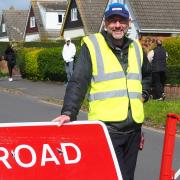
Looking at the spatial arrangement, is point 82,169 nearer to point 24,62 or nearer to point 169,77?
point 169,77

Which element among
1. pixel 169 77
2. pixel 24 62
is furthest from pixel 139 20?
pixel 169 77

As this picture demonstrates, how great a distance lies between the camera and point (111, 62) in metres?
5.09

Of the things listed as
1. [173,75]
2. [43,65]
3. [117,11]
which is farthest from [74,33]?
[117,11]

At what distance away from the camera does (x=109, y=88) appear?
199 inches

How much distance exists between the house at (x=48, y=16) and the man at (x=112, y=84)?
2543 inches

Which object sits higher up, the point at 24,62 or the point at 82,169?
the point at 82,169

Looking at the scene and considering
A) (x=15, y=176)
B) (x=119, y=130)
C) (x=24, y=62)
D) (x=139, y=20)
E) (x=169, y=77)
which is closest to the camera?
(x=15, y=176)

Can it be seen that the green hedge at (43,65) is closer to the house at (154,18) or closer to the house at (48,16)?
the house at (154,18)

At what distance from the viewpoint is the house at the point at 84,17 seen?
172 feet

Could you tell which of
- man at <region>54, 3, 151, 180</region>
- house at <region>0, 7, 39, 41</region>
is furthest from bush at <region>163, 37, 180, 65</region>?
house at <region>0, 7, 39, 41</region>

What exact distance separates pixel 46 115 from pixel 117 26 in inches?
398

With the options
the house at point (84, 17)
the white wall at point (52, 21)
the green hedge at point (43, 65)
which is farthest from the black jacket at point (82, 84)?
the white wall at point (52, 21)

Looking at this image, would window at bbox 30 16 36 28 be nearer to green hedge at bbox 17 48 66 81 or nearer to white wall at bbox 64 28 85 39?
white wall at bbox 64 28 85 39

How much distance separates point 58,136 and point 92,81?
633mm
